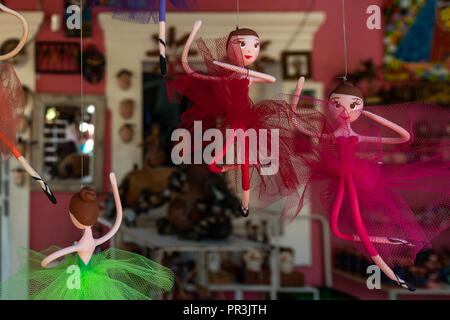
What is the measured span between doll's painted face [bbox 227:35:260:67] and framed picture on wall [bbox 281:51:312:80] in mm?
2138

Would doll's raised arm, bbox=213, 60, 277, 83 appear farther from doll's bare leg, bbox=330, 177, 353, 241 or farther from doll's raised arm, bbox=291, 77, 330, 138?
doll's bare leg, bbox=330, 177, 353, 241

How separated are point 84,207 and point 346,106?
19.7 inches

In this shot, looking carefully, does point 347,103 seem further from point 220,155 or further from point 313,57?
point 313,57

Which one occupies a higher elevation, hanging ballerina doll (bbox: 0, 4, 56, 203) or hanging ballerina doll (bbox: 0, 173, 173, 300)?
hanging ballerina doll (bbox: 0, 4, 56, 203)

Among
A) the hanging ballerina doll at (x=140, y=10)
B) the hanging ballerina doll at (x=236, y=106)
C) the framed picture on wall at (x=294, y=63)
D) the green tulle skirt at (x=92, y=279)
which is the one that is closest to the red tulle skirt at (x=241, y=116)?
the hanging ballerina doll at (x=236, y=106)

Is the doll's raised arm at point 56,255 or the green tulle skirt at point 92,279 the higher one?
the doll's raised arm at point 56,255

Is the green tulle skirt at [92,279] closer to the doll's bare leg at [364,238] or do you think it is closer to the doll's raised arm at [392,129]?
the doll's bare leg at [364,238]

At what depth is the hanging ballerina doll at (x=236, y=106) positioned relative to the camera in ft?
2.89

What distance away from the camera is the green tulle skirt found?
0.83m

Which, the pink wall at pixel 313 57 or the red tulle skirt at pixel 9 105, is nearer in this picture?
the red tulle skirt at pixel 9 105

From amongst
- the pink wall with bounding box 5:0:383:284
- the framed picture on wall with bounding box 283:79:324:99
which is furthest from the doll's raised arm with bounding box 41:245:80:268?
the framed picture on wall with bounding box 283:79:324:99

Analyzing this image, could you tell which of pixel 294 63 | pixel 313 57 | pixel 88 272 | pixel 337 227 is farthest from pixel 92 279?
pixel 313 57

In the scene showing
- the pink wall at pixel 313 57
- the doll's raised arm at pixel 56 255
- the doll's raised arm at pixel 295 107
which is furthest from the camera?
the pink wall at pixel 313 57
